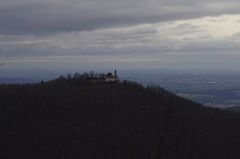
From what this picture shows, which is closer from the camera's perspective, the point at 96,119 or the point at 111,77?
Answer: the point at 96,119

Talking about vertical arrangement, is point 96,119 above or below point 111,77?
below

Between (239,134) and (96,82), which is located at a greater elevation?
(96,82)

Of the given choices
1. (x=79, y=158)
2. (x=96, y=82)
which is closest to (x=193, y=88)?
(x=96, y=82)

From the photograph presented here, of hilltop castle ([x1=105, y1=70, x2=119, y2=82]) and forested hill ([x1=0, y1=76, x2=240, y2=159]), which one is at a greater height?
hilltop castle ([x1=105, y1=70, x2=119, y2=82])

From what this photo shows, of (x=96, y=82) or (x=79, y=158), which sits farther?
(x=96, y=82)

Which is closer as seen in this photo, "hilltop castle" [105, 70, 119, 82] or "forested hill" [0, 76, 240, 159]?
"forested hill" [0, 76, 240, 159]

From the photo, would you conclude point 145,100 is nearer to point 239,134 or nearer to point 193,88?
point 239,134

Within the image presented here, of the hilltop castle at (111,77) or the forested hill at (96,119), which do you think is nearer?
the forested hill at (96,119)

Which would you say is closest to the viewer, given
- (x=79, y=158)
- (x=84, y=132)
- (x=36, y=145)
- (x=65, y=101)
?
(x=79, y=158)
